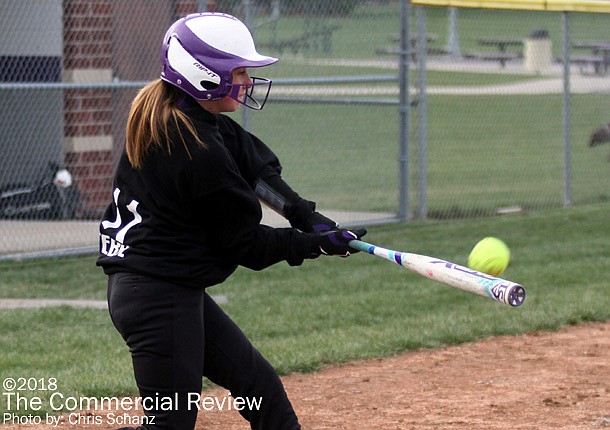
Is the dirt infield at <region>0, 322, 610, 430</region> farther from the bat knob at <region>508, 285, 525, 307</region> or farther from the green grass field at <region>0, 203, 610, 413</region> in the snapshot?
the bat knob at <region>508, 285, 525, 307</region>

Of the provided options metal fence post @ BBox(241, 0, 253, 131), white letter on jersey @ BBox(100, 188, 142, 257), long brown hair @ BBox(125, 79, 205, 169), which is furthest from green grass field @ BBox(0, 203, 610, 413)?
long brown hair @ BBox(125, 79, 205, 169)

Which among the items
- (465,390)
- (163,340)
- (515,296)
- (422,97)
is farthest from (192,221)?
(422,97)

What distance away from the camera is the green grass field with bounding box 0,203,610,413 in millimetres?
6328

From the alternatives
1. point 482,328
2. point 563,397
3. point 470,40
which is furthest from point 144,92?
point 470,40

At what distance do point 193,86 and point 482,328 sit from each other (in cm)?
409

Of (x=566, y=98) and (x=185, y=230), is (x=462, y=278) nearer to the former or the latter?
(x=185, y=230)

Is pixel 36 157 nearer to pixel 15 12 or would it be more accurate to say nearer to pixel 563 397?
pixel 15 12

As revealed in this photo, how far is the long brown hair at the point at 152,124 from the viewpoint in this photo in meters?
3.50

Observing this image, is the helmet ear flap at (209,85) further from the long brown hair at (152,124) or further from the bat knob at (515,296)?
the bat knob at (515,296)

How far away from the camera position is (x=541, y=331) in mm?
7223

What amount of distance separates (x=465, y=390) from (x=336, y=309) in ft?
6.85

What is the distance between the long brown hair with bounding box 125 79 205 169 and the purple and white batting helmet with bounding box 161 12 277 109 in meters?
0.09

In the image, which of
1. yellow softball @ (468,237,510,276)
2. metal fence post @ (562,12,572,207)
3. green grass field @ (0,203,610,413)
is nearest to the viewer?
yellow softball @ (468,237,510,276)

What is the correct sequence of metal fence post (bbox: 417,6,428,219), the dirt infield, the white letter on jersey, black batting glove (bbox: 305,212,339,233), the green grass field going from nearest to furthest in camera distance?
the white letter on jersey → black batting glove (bbox: 305,212,339,233) → the dirt infield → the green grass field → metal fence post (bbox: 417,6,428,219)
